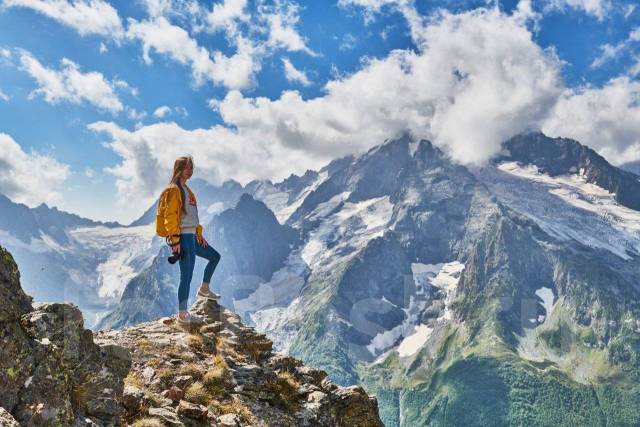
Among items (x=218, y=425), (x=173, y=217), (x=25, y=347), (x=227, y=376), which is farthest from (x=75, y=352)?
(x=173, y=217)

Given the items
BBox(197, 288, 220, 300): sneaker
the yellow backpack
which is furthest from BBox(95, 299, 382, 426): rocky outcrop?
the yellow backpack

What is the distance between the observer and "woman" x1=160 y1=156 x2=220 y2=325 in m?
18.2

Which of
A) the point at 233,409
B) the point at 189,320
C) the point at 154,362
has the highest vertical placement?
the point at 189,320

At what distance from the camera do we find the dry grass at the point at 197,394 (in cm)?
1449

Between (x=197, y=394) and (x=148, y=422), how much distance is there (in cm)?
302

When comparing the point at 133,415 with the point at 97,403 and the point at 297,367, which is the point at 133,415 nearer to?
the point at 97,403

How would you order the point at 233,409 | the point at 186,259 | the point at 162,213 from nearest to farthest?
the point at 233,409, the point at 162,213, the point at 186,259

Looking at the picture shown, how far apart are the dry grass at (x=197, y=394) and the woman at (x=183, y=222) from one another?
15.4 ft

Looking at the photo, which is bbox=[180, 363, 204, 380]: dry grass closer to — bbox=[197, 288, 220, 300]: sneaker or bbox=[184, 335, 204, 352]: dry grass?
bbox=[184, 335, 204, 352]: dry grass

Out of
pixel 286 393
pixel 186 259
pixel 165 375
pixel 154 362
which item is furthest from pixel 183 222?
pixel 286 393

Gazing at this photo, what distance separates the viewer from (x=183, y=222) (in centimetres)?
1900

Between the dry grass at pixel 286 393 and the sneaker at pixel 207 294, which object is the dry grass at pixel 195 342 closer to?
the dry grass at pixel 286 393

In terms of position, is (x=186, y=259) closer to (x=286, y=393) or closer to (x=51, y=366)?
(x=286, y=393)

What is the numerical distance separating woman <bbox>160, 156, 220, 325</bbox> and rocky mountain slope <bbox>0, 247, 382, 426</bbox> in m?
2.17
